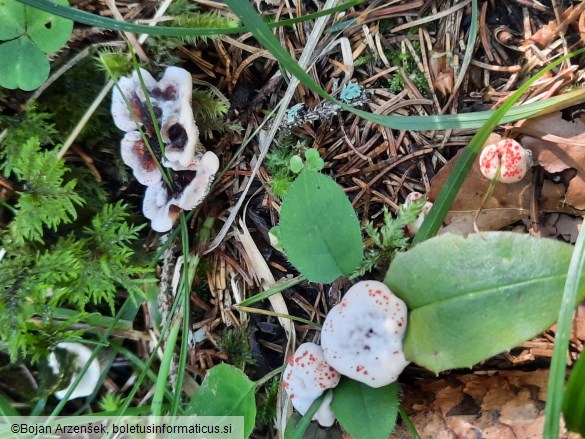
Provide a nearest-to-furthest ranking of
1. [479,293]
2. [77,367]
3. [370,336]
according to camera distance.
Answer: [479,293], [370,336], [77,367]

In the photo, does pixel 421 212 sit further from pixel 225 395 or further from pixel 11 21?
pixel 11 21

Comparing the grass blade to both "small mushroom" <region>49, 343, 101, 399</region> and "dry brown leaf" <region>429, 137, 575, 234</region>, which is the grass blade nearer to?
"dry brown leaf" <region>429, 137, 575, 234</region>

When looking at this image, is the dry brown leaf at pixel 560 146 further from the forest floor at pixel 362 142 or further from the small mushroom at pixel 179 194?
the small mushroom at pixel 179 194

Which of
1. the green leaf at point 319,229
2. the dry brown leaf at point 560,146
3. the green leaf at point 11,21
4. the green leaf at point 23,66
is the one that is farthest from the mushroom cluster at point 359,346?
the green leaf at point 11,21

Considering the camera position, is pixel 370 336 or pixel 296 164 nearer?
pixel 370 336

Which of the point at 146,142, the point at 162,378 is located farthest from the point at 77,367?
the point at 146,142

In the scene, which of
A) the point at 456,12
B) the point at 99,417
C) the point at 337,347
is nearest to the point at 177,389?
the point at 99,417

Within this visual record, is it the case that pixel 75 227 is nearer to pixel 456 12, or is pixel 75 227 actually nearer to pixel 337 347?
pixel 337 347

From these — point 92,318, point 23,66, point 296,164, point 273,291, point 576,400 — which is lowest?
point 576,400

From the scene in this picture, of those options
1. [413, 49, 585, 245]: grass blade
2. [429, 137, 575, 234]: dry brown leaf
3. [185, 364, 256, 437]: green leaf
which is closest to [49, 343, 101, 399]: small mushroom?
[185, 364, 256, 437]: green leaf
